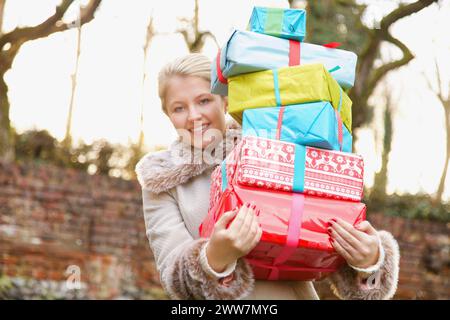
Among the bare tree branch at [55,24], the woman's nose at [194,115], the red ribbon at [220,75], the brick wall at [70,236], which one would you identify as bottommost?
the brick wall at [70,236]

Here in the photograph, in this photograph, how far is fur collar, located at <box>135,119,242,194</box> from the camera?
7.45 feet

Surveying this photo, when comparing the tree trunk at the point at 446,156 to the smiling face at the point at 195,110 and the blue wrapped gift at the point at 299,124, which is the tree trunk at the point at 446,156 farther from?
the blue wrapped gift at the point at 299,124

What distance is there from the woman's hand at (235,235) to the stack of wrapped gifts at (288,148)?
4 cm

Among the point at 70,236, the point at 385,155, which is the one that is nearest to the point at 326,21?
the point at 385,155

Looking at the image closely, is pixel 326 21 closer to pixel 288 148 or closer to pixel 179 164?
pixel 179 164

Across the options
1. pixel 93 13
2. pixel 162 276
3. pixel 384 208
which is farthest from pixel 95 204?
pixel 162 276

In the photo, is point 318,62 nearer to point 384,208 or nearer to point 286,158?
point 286,158

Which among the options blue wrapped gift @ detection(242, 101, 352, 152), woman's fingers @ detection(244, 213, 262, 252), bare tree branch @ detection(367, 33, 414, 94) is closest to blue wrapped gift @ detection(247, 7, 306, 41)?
blue wrapped gift @ detection(242, 101, 352, 152)

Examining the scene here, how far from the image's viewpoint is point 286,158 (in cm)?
195

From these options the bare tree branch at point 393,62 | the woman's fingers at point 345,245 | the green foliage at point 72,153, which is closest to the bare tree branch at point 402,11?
the bare tree branch at point 393,62

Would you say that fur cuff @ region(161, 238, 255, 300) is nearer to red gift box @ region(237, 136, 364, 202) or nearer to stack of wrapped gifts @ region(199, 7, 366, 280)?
stack of wrapped gifts @ region(199, 7, 366, 280)

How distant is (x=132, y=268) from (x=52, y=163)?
1864 mm

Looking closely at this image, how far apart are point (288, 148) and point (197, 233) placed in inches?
19.9

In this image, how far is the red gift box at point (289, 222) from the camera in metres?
1.89
